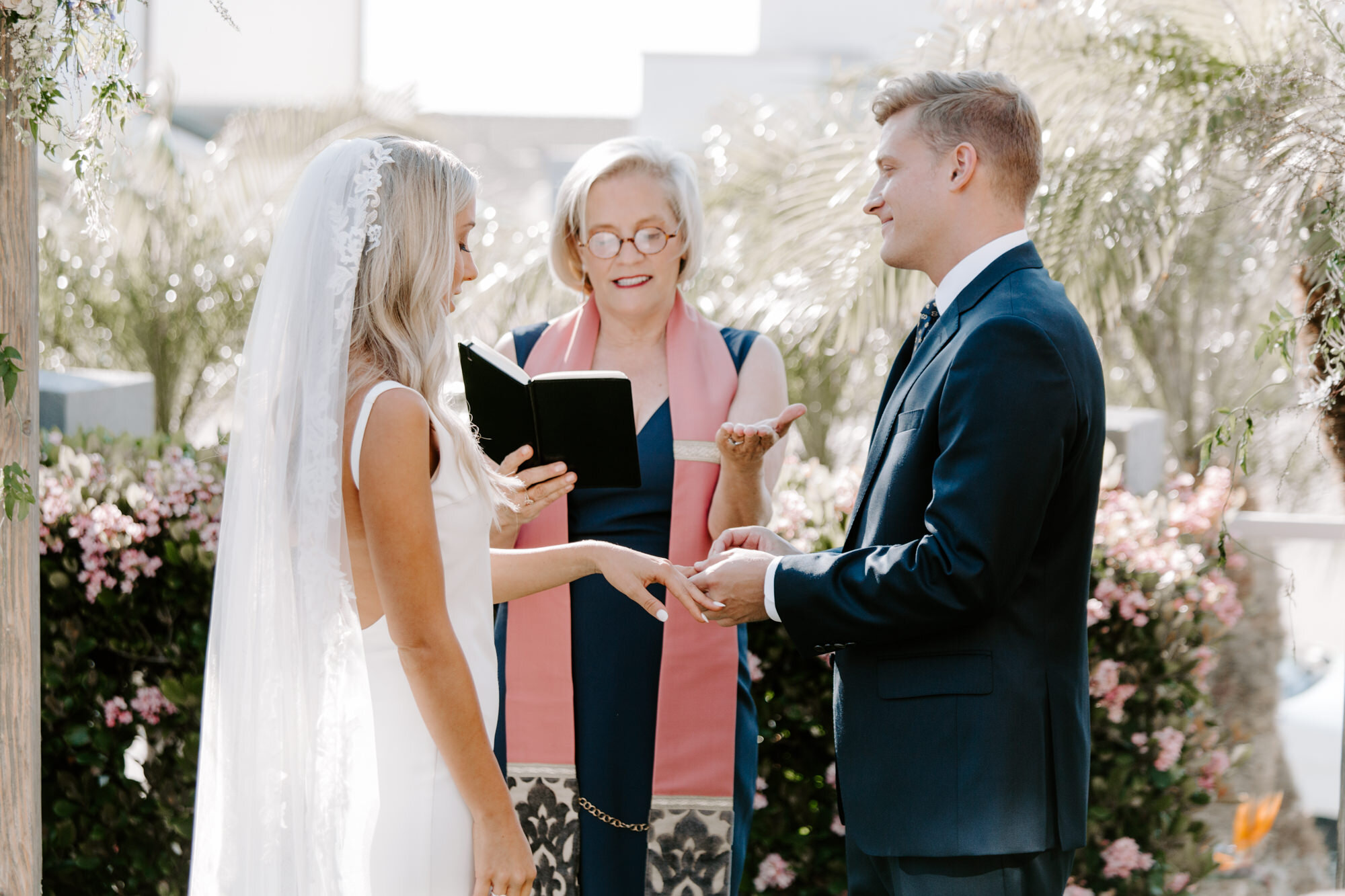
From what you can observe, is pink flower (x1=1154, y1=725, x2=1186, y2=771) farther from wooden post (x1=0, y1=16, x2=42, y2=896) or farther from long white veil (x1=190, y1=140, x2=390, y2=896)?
wooden post (x1=0, y1=16, x2=42, y2=896)

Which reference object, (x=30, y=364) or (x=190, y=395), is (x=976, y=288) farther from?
(x=190, y=395)

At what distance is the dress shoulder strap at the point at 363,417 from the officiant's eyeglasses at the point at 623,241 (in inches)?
50.8

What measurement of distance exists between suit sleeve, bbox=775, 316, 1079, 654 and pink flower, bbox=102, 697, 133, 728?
2.88 meters

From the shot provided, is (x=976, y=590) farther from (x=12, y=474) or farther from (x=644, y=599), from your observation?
(x=12, y=474)

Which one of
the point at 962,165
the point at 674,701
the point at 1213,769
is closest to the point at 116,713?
the point at 674,701

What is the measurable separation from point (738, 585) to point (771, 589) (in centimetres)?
14

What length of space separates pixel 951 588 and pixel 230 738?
4.52ft

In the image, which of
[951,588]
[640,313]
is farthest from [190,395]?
[951,588]

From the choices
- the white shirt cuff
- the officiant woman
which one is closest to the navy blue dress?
the officiant woman

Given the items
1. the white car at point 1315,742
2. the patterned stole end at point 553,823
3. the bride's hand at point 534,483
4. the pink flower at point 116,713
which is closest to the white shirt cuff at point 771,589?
the bride's hand at point 534,483

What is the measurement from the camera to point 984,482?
2.20m

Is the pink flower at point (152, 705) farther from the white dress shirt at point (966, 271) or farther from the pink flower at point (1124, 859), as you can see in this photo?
the pink flower at point (1124, 859)

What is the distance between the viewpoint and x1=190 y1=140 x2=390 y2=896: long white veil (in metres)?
2.13

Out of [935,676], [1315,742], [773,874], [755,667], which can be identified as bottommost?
[1315,742]
